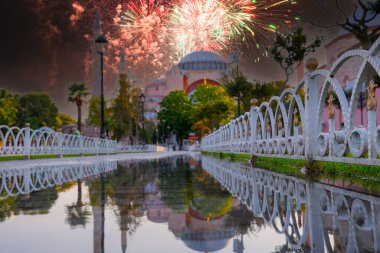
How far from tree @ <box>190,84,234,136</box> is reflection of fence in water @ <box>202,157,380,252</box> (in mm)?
53833

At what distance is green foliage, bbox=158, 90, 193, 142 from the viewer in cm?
8106

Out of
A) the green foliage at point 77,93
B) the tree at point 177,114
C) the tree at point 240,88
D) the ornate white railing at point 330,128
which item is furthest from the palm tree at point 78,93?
the ornate white railing at point 330,128

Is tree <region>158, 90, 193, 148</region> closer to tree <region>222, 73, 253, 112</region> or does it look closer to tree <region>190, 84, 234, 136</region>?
tree <region>190, 84, 234, 136</region>

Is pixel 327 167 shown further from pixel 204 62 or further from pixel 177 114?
pixel 204 62

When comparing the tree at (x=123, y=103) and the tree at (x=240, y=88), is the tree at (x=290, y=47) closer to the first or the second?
the tree at (x=240, y=88)

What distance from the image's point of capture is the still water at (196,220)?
2961 millimetres

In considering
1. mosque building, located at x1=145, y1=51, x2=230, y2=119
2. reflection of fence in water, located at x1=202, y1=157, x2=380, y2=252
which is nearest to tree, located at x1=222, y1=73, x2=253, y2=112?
reflection of fence in water, located at x1=202, y1=157, x2=380, y2=252

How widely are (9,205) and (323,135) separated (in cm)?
474

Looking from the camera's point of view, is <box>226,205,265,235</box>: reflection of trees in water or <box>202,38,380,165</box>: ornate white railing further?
<box>202,38,380,165</box>: ornate white railing

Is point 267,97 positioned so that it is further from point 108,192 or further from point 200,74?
point 200,74

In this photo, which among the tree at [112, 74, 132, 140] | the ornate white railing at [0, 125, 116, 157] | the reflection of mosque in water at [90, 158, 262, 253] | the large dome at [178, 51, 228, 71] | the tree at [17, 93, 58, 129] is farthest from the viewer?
the large dome at [178, 51, 228, 71]

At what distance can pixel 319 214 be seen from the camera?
159 inches

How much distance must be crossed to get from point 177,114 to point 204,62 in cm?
2976

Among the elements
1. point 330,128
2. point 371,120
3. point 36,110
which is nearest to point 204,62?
point 36,110
